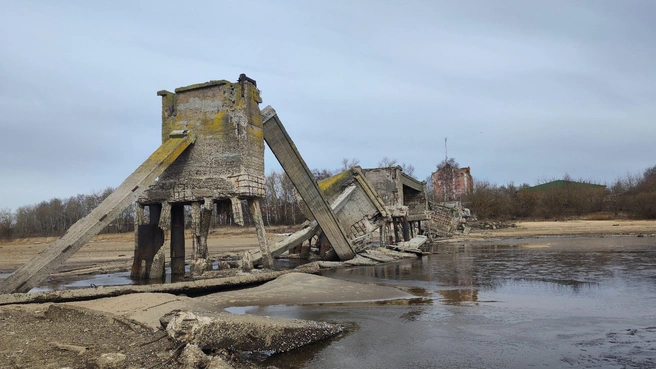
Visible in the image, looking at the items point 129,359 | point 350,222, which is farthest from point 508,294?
point 350,222

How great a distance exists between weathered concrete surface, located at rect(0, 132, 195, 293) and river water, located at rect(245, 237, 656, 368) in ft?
13.8

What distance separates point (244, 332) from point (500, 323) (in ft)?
13.5

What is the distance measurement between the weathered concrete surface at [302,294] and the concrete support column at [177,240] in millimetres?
4664

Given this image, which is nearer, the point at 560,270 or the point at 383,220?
the point at 560,270

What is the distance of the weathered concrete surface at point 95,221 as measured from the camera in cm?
959

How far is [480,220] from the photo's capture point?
183 ft

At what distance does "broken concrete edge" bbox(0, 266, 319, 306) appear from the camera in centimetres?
837

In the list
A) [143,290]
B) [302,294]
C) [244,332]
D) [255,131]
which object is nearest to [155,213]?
[255,131]

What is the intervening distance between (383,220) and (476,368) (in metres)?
19.5

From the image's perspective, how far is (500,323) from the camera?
7734 mm

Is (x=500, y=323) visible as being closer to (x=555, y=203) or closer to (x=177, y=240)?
(x=177, y=240)

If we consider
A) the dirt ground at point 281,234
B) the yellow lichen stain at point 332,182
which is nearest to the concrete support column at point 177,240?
the yellow lichen stain at point 332,182

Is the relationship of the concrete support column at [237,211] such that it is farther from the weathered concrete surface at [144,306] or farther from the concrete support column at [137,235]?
the weathered concrete surface at [144,306]

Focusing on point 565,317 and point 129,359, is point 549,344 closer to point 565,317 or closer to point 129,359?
point 565,317
